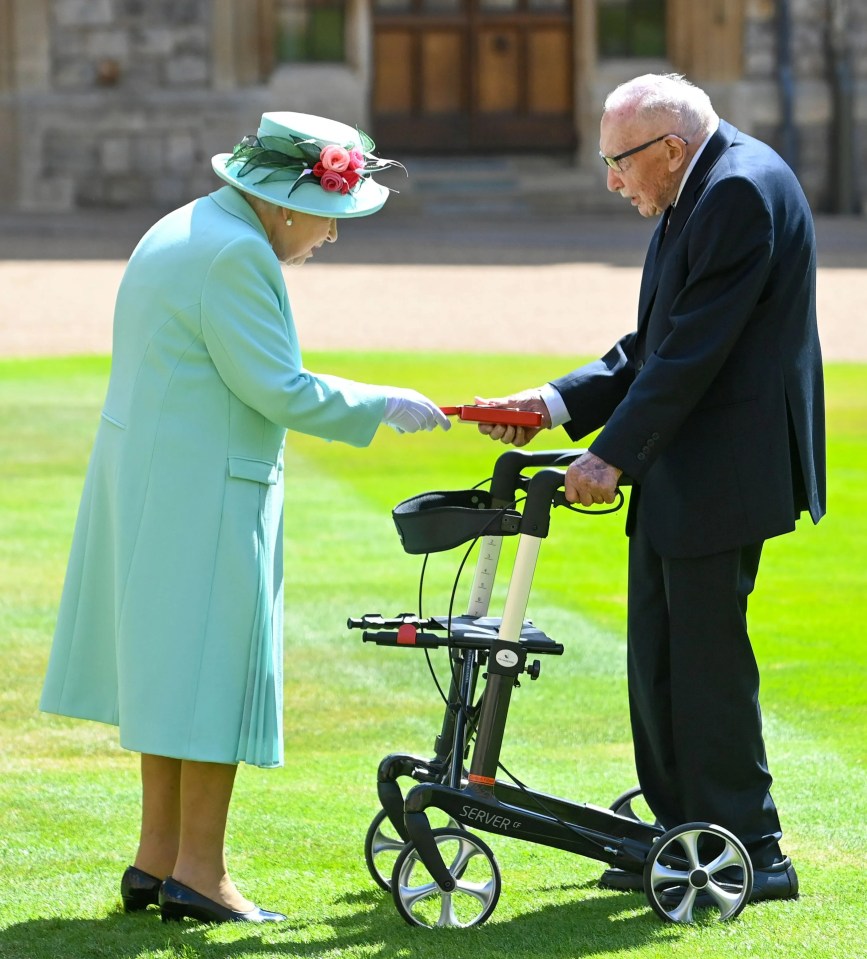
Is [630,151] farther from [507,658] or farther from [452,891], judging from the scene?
[452,891]

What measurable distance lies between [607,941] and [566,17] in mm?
22072

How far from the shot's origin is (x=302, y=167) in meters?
3.81

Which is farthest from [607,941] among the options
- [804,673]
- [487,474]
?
[487,474]

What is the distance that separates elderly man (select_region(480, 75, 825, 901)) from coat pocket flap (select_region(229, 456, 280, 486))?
21.0 inches

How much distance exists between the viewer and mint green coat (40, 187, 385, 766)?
12.2 ft

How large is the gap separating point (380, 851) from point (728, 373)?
1.34 meters

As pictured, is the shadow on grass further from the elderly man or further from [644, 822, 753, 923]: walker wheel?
the elderly man

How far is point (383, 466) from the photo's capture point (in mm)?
10695

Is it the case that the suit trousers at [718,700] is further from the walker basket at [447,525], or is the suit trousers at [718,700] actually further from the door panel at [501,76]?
the door panel at [501,76]

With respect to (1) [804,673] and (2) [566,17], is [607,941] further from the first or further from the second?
(2) [566,17]

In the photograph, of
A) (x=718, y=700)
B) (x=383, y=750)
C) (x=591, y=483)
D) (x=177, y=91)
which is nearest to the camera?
(x=591, y=483)

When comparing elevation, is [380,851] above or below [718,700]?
below

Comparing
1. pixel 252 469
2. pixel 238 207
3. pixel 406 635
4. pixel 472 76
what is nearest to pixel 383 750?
pixel 406 635

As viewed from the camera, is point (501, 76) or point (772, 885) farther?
point (501, 76)
